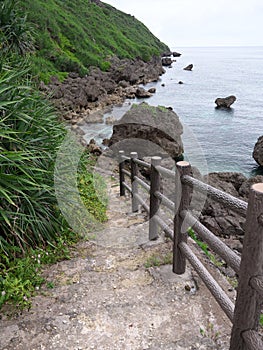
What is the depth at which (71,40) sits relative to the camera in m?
30.5

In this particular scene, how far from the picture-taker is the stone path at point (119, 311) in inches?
79.3

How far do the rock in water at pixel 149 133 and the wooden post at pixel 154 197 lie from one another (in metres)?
8.44

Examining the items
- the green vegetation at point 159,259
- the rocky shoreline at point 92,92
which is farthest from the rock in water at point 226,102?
the green vegetation at point 159,259

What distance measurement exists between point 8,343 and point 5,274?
0.63 metres

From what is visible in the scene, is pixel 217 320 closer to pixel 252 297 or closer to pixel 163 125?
pixel 252 297

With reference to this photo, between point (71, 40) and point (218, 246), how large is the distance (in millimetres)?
32668

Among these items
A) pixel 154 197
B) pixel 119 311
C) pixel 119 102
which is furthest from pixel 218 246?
pixel 119 102

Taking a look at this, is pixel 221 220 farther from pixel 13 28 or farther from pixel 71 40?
pixel 71 40

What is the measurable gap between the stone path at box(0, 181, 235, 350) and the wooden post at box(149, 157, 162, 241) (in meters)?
0.30

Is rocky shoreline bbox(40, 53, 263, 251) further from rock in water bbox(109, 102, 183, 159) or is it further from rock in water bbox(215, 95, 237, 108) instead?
rock in water bbox(215, 95, 237, 108)

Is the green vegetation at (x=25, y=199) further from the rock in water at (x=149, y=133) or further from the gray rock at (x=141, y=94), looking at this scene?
the gray rock at (x=141, y=94)

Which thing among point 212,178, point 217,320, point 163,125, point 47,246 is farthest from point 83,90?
point 217,320

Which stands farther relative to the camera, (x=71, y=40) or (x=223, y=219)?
(x=71, y=40)

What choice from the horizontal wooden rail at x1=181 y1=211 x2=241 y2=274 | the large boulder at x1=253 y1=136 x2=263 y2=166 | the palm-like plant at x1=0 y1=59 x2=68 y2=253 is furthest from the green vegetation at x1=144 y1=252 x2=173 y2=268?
the large boulder at x1=253 y1=136 x2=263 y2=166
